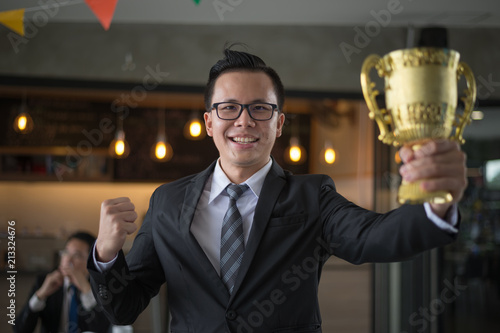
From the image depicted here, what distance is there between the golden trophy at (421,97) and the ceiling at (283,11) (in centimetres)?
263

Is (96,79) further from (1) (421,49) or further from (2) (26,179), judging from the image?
(1) (421,49)

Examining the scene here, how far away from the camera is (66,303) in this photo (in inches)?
114

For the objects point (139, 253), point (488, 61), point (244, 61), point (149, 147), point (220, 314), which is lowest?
point (220, 314)

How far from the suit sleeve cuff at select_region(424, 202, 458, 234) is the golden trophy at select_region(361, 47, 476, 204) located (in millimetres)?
79

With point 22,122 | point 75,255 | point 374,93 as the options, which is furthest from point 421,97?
point 22,122

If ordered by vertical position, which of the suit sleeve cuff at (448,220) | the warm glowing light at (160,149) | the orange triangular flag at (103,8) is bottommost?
the suit sleeve cuff at (448,220)

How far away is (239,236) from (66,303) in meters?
1.92

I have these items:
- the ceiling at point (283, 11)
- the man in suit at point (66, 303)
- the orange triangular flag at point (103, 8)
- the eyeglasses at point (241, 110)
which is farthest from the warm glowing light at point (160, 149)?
the eyeglasses at point (241, 110)

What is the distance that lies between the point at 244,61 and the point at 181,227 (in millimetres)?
423

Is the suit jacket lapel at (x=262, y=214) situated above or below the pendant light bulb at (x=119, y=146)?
below

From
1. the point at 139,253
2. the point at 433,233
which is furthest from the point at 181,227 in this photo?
the point at 433,233

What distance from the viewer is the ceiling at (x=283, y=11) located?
348cm

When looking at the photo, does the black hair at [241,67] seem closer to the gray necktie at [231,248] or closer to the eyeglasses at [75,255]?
the gray necktie at [231,248]

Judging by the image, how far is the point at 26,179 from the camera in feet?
19.3
